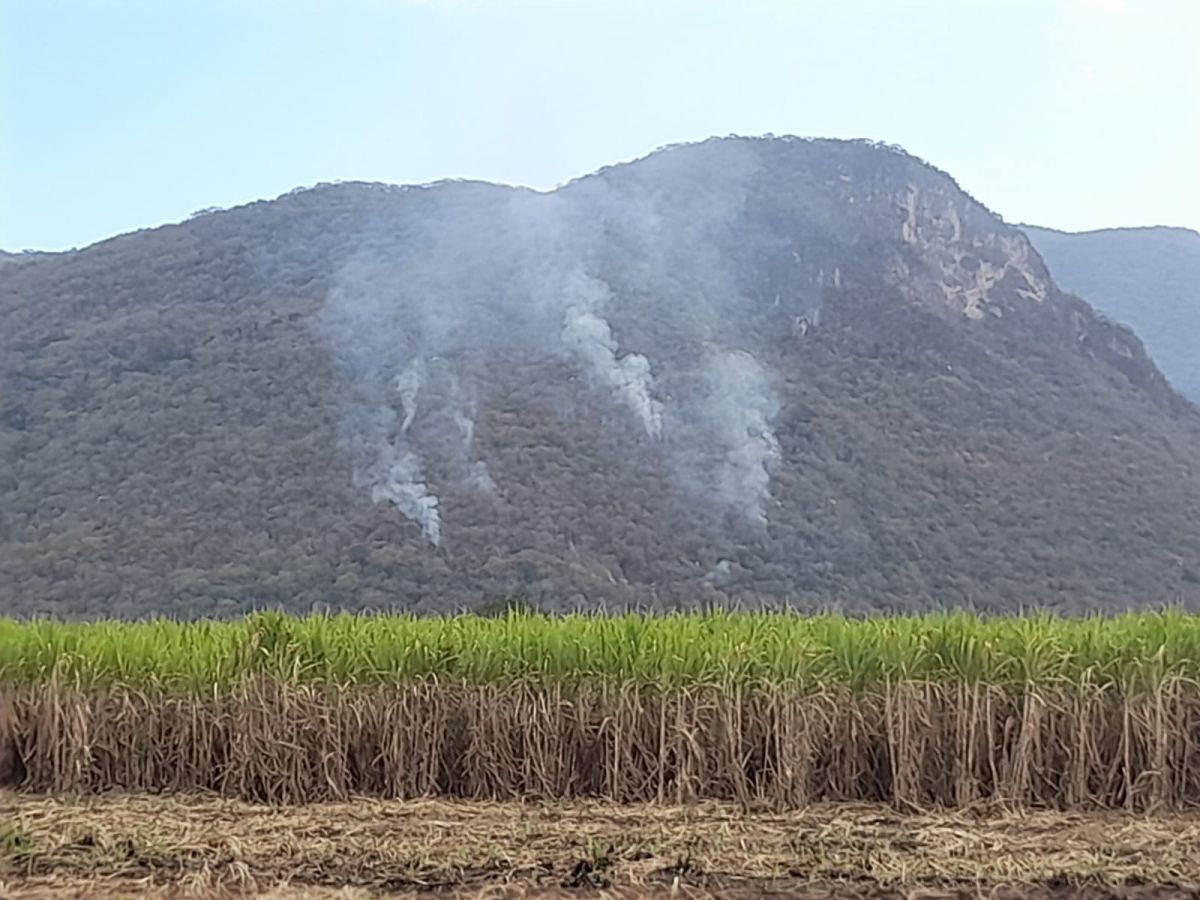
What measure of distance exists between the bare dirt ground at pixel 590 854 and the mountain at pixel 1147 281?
3411 centimetres

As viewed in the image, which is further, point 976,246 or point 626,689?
point 976,246

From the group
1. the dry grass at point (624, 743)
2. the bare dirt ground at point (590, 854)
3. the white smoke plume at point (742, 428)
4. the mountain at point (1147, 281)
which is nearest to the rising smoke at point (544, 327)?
the white smoke plume at point (742, 428)

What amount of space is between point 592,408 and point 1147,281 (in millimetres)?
20955

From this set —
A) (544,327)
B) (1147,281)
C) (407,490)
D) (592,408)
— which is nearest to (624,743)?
(407,490)

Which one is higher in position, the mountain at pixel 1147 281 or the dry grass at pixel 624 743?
the mountain at pixel 1147 281

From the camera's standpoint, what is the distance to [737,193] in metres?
38.9

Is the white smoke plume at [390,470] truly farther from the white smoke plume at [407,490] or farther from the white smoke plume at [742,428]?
the white smoke plume at [742,428]

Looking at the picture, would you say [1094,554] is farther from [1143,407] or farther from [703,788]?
[703,788]

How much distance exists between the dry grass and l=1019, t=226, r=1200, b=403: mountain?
3301cm

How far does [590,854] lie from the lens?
4277mm

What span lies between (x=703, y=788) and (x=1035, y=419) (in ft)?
82.5

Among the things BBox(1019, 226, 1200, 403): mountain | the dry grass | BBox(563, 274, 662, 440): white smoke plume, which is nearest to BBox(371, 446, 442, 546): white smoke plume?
BBox(563, 274, 662, 440): white smoke plume

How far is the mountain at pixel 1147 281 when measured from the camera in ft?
122

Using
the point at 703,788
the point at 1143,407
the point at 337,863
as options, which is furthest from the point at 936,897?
the point at 1143,407
